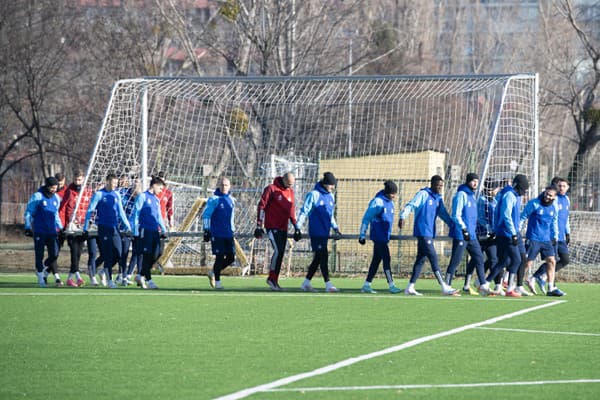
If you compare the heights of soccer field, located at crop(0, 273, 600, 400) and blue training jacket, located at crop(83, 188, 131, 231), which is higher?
blue training jacket, located at crop(83, 188, 131, 231)

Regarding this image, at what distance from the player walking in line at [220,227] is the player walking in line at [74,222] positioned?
2.59 m

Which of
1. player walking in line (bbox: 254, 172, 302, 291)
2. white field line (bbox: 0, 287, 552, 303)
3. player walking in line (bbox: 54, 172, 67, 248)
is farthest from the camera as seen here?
player walking in line (bbox: 54, 172, 67, 248)

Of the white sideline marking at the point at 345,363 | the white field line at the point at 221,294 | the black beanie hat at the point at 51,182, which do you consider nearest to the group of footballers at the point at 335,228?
the black beanie hat at the point at 51,182

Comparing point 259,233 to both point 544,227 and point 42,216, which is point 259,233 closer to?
point 42,216

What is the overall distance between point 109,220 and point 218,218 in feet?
6.73

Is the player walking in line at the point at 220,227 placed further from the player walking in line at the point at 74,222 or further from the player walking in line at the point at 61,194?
the player walking in line at the point at 61,194

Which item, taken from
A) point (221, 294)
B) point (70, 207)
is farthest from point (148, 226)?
point (70, 207)

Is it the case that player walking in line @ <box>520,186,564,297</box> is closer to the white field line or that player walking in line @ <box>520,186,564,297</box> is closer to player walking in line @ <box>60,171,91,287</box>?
the white field line

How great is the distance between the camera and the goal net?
75.0 feet

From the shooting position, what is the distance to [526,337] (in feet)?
36.7

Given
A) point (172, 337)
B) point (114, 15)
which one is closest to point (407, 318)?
point (172, 337)

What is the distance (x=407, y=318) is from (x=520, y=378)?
15.2 ft

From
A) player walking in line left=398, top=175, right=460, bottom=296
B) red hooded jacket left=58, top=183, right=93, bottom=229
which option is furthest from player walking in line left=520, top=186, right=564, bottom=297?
red hooded jacket left=58, top=183, right=93, bottom=229

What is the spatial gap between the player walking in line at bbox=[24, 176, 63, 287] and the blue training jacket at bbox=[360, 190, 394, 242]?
5.90 meters
